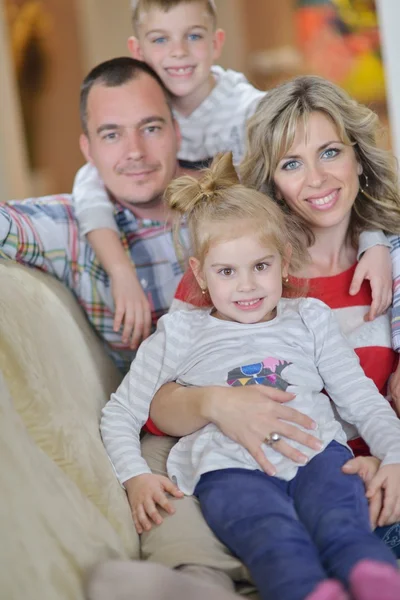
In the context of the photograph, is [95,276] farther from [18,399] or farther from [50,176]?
[50,176]

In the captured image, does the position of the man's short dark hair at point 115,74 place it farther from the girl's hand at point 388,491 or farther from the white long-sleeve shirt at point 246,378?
the girl's hand at point 388,491

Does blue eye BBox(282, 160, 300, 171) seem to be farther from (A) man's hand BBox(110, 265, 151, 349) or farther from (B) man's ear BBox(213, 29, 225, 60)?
(B) man's ear BBox(213, 29, 225, 60)

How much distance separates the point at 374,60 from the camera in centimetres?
562

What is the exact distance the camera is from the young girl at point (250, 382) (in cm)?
125

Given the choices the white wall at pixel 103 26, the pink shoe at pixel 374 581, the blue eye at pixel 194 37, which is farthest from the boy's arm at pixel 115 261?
the white wall at pixel 103 26

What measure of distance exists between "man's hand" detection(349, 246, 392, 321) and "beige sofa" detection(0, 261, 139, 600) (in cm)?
55

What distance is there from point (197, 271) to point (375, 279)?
14.2 inches

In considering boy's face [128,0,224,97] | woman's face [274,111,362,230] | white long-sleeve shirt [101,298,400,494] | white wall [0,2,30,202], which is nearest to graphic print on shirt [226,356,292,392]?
white long-sleeve shirt [101,298,400,494]

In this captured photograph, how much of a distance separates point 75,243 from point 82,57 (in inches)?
156

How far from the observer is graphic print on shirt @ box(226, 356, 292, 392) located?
1418 mm

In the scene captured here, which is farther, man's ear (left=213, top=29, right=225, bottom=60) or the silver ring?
man's ear (left=213, top=29, right=225, bottom=60)

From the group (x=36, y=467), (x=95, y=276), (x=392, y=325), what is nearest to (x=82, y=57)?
(x=95, y=276)

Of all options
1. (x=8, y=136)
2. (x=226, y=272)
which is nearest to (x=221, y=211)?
(x=226, y=272)

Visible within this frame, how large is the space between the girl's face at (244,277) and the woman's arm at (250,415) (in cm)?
15
